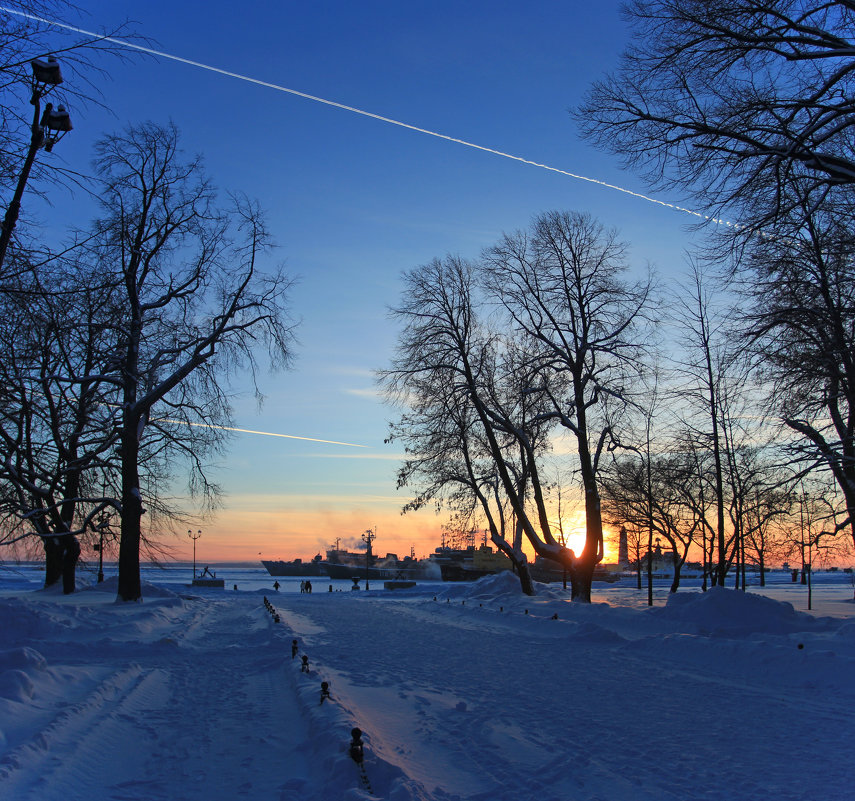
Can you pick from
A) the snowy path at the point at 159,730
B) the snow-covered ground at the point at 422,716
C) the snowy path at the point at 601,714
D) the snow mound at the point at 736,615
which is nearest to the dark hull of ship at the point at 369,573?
the snow mound at the point at 736,615

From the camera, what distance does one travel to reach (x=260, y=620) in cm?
2169

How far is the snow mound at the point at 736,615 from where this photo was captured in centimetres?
1655

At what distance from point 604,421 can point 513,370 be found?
3.95 meters

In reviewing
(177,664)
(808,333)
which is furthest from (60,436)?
(808,333)

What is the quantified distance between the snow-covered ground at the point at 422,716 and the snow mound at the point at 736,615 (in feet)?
1.58

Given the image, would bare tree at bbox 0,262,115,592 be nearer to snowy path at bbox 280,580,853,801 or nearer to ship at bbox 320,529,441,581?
snowy path at bbox 280,580,853,801

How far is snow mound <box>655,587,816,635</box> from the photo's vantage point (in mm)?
16547

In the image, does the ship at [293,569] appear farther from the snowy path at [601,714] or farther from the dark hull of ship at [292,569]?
the snowy path at [601,714]

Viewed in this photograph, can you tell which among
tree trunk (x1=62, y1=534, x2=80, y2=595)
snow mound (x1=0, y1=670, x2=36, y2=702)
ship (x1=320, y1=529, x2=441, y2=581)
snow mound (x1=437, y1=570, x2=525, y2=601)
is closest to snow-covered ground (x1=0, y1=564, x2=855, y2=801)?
snow mound (x1=0, y1=670, x2=36, y2=702)

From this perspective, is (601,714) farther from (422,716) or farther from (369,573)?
(369,573)

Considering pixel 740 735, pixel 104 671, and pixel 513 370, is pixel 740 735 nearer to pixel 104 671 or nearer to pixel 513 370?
pixel 104 671

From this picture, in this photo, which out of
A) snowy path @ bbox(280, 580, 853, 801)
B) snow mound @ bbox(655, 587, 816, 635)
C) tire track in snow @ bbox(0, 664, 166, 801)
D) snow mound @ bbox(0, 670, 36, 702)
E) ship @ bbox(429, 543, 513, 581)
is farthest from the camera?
ship @ bbox(429, 543, 513, 581)

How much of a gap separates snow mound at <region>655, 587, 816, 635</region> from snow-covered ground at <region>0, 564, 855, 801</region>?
0.48m

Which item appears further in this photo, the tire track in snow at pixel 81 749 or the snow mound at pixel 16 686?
the snow mound at pixel 16 686
